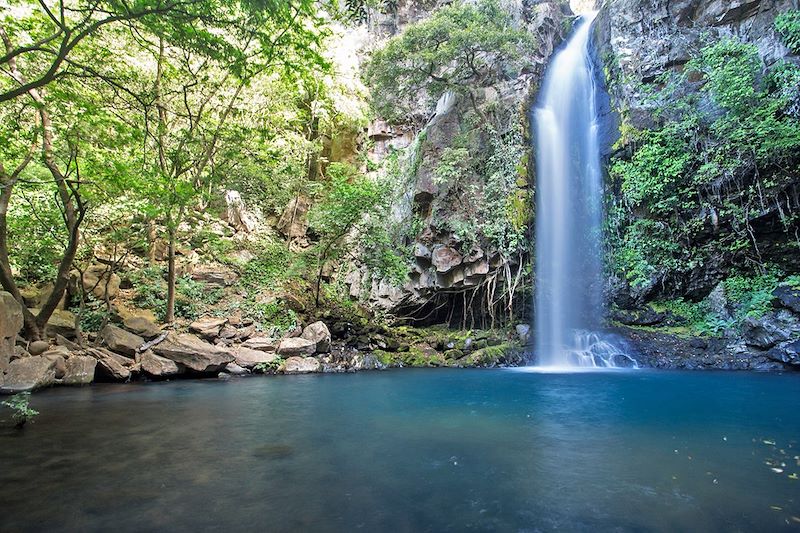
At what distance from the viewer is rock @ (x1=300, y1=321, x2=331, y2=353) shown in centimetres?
1194

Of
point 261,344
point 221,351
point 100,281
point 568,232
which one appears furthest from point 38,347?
point 568,232

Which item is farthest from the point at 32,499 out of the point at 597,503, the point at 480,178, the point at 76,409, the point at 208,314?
the point at 480,178

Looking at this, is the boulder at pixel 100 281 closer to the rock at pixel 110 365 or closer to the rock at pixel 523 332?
the rock at pixel 110 365

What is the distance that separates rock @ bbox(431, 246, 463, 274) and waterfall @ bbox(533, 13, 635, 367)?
9.87 ft

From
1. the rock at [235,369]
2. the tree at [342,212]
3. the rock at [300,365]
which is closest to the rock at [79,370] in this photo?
the rock at [235,369]

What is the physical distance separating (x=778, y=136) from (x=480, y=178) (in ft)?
28.2

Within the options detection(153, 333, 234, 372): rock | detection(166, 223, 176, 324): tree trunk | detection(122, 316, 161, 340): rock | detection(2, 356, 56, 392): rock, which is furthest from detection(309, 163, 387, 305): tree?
detection(2, 356, 56, 392): rock

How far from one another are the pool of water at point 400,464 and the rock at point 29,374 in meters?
0.41

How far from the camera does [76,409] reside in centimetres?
586

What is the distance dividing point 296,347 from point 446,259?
6.02 metres

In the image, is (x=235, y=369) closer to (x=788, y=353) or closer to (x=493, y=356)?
(x=493, y=356)

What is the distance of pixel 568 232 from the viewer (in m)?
14.9

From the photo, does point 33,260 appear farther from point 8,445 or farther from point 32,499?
point 32,499

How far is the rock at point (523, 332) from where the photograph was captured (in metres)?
14.2
